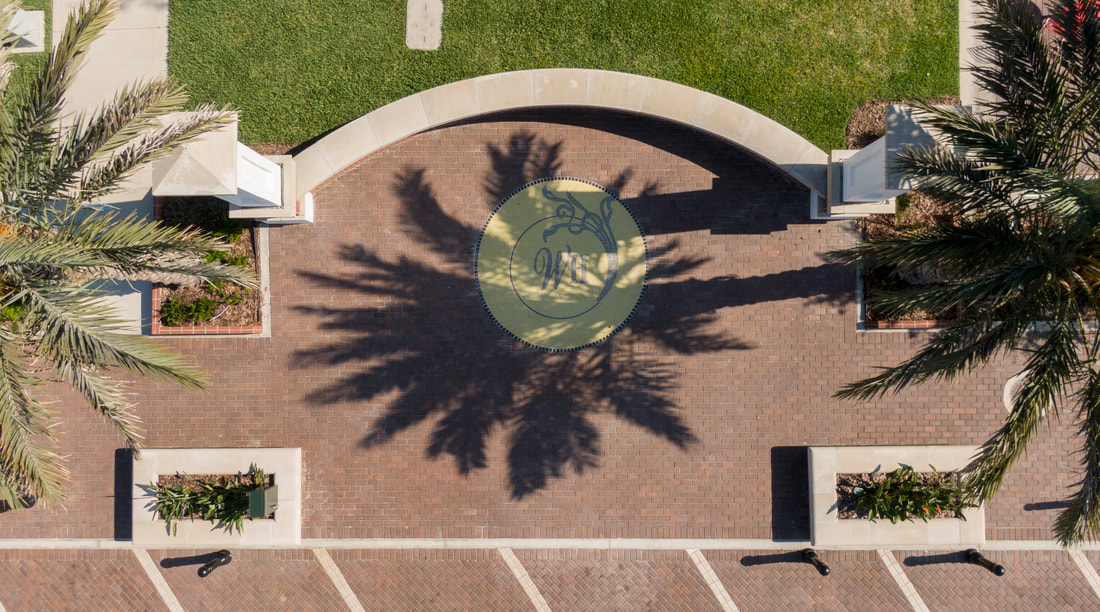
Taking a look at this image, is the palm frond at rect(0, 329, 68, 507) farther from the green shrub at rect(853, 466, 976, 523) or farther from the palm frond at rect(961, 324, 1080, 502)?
the green shrub at rect(853, 466, 976, 523)

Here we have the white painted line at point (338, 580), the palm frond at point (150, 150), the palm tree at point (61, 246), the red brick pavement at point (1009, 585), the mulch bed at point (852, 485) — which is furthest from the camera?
the white painted line at point (338, 580)

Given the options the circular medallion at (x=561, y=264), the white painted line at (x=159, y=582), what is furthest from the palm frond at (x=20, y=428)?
the circular medallion at (x=561, y=264)

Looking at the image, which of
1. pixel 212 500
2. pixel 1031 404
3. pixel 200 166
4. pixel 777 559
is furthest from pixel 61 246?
pixel 777 559

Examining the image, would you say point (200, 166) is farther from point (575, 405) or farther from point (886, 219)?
point (886, 219)

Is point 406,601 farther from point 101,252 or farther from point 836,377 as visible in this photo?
point 836,377

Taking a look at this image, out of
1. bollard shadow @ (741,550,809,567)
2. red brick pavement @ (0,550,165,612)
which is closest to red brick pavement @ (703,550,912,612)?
bollard shadow @ (741,550,809,567)

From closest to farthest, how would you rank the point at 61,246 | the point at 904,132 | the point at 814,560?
the point at 61,246
the point at 904,132
the point at 814,560

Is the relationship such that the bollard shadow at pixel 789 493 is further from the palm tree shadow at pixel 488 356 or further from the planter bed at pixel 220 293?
the planter bed at pixel 220 293
